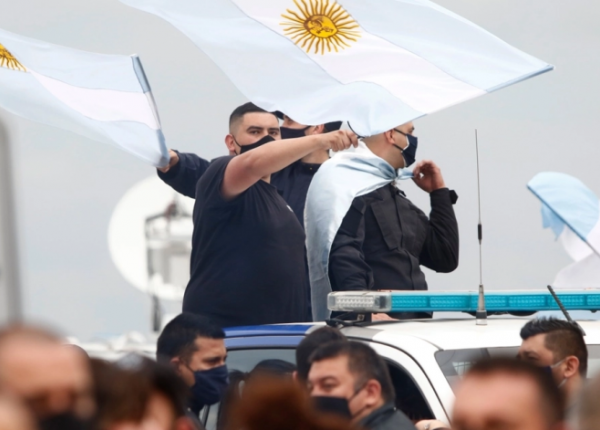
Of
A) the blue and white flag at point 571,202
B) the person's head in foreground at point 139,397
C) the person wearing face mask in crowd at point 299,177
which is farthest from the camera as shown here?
the blue and white flag at point 571,202

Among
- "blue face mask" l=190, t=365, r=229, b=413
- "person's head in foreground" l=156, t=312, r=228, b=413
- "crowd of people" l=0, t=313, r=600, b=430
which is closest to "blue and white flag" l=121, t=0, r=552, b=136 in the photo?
"person's head in foreground" l=156, t=312, r=228, b=413

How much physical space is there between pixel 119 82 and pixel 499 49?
2435 millimetres

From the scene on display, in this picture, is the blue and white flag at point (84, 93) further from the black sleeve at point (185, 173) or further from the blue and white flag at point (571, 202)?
the blue and white flag at point (571, 202)

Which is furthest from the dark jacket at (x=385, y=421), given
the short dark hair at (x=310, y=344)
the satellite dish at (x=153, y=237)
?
the satellite dish at (x=153, y=237)

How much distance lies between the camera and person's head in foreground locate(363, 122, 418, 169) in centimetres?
682

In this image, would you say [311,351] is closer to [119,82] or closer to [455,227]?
[455,227]

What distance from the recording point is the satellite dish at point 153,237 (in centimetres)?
2317

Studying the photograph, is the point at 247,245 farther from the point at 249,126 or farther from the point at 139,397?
the point at 139,397

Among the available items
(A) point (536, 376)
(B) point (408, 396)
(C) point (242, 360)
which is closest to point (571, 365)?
(B) point (408, 396)

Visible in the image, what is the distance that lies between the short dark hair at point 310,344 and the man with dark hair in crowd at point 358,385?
24 centimetres

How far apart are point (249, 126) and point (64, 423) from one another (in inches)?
166

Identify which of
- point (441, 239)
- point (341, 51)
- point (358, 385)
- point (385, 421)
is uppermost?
point (341, 51)

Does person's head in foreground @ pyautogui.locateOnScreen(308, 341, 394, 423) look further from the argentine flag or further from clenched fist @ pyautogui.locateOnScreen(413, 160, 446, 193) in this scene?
the argentine flag

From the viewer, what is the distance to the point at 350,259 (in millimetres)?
6383
